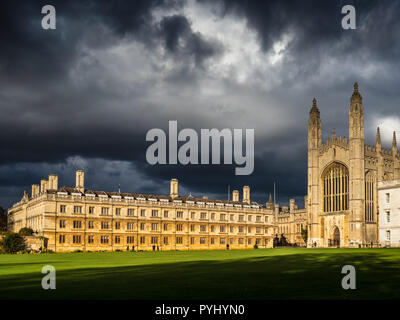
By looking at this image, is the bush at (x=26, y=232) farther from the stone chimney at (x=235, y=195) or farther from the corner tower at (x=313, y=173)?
the corner tower at (x=313, y=173)

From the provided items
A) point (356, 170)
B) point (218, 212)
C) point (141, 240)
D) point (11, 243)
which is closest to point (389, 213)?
point (356, 170)

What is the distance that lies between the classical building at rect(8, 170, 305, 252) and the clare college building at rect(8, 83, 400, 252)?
0.49 feet

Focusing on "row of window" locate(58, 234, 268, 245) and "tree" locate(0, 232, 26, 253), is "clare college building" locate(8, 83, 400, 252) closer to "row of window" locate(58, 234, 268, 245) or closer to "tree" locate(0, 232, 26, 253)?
"row of window" locate(58, 234, 268, 245)

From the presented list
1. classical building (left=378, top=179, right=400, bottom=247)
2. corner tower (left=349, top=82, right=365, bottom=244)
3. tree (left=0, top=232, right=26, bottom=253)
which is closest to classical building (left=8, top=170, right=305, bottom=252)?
tree (left=0, top=232, right=26, bottom=253)

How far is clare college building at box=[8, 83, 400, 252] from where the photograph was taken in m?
71.8

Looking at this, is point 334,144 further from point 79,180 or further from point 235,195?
point 79,180

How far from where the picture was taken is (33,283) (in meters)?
16.5

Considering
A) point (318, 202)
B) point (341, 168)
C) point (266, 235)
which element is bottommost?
point (266, 235)

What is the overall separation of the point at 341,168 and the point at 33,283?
7421 cm

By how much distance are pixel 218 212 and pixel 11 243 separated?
130 feet

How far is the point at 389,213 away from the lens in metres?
71.8

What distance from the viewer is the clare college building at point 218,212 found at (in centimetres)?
7175

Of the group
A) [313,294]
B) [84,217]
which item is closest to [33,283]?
[313,294]
